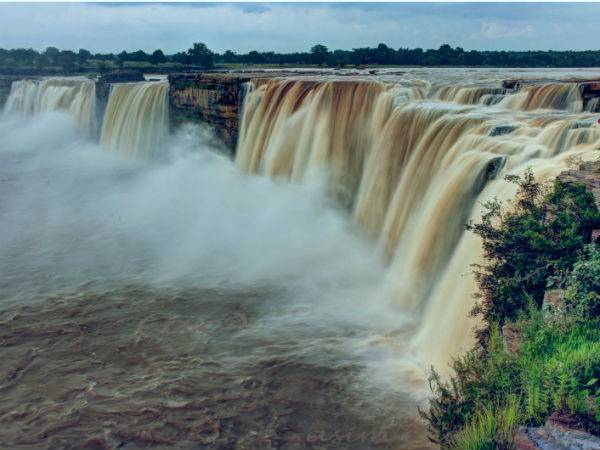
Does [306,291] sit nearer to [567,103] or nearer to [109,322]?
[109,322]

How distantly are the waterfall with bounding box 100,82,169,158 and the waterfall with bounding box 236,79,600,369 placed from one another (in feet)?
37.3

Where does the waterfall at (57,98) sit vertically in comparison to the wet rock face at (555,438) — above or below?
above

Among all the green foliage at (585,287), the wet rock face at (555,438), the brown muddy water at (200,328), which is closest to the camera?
the wet rock face at (555,438)

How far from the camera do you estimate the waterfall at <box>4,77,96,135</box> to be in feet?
131

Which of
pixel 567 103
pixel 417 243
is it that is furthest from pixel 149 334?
pixel 567 103

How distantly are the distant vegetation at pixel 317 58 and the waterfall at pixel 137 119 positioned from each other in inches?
1034

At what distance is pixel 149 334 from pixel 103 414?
2821mm

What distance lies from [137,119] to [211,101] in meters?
8.33

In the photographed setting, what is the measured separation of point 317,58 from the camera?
66250 mm

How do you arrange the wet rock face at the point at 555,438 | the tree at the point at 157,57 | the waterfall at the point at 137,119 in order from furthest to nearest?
the tree at the point at 157,57
the waterfall at the point at 137,119
the wet rock face at the point at 555,438

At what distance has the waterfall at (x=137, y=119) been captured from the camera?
1299 inches

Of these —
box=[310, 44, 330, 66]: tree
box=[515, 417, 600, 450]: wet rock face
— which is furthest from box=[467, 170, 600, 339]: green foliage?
box=[310, 44, 330, 66]: tree

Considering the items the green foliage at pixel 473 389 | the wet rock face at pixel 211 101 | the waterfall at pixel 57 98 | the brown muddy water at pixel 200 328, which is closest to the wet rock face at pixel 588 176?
the green foliage at pixel 473 389

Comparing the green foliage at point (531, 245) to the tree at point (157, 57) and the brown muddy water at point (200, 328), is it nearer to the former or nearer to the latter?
the brown muddy water at point (200, 328)
